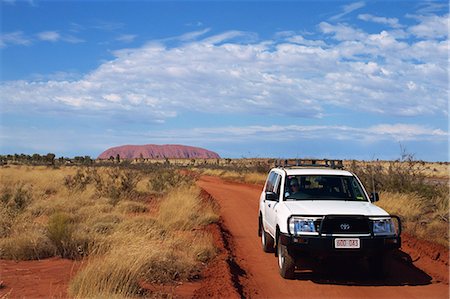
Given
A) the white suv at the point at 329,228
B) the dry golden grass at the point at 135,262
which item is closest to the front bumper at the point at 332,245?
the white suv at the point at 329,228

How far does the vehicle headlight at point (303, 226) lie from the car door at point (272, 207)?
1.30 metres

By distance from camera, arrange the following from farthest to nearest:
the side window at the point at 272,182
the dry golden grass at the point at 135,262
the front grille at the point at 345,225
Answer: the side window at the point at 272,182 → the front grille at the point at 345,225 → the dry golden grass at the point at 135,262

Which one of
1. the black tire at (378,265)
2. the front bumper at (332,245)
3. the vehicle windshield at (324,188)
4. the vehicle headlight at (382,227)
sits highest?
the vehicle windshield at (324,188)

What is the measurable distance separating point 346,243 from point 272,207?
231 cm

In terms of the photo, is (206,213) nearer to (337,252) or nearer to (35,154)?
(337,252)

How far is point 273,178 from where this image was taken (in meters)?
11.8

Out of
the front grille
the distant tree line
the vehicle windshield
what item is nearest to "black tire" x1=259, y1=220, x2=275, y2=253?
the vehicle windshield

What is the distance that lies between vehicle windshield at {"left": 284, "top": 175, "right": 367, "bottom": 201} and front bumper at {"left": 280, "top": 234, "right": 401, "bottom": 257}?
5.51 feet

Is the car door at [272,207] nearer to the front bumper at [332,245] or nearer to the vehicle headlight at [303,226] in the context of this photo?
the vehicle headlight at [303,226]

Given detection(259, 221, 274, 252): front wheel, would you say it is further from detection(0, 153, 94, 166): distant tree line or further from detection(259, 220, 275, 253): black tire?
detection(0, 153, 94, 166): distant tree line

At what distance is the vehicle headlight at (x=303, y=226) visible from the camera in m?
8.44

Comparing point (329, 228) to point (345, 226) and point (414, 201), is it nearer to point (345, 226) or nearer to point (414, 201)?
point (345, 226)

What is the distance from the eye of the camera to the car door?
32.9 ft

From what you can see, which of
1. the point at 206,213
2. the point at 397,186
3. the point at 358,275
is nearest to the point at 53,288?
the point at 358,275
